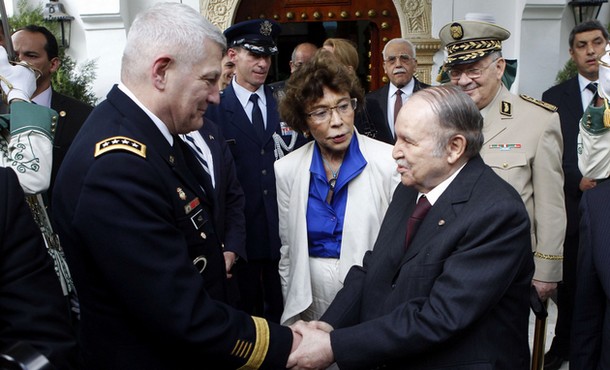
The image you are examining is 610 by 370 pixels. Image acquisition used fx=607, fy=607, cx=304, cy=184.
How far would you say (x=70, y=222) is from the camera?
175cm

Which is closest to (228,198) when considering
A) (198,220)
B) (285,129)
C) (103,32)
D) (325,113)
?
(285,129)

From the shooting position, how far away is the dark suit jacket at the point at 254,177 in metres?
3.69

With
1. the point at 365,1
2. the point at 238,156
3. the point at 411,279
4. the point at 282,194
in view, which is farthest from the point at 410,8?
the point at 411,279

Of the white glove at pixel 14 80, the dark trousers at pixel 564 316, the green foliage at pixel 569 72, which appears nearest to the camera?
the white glove at pixel 14 80

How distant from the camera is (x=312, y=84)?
2.84 metres

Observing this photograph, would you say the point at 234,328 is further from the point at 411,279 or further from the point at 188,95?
the point at 188,95

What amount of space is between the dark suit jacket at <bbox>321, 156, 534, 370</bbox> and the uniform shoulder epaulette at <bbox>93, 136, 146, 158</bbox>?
897 millimetres

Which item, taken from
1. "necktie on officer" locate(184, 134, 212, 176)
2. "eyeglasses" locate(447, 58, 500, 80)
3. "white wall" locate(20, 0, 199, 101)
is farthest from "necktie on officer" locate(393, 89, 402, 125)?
"white wall" locate(20, 0, 199, 101)

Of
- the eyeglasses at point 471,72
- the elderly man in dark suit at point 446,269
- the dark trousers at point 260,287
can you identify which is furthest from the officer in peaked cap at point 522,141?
the dark trousers at point 260,287

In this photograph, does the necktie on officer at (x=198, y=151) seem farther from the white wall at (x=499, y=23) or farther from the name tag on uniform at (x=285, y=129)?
the white wall at (x=499, y=23)

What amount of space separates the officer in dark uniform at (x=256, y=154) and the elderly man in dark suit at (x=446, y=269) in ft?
5.27

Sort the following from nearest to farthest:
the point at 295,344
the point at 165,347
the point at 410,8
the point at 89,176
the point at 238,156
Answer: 1. the point at 89,176
2. the point at 165,347
3. the point at 295,344
4. the point at 238,156
5. the point at 410,8

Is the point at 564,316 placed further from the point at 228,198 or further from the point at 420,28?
the point at 420,28

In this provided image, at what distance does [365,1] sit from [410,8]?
617mm
